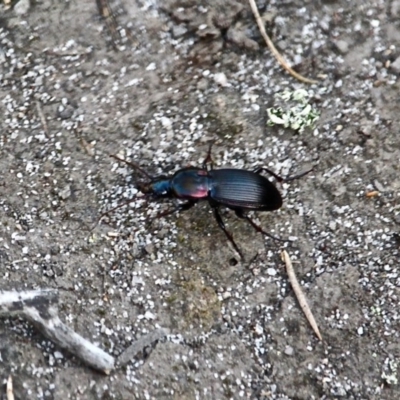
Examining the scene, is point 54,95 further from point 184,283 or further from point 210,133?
point 184,283

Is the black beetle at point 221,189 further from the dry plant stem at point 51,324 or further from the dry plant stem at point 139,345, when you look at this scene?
the dry plant stem at point 51,324

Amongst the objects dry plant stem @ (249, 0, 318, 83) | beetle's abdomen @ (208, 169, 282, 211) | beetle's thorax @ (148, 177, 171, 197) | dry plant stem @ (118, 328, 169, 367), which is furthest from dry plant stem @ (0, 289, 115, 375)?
dry plant stem @ (249, 0, 318, 83)

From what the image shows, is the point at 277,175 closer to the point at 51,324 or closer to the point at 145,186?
the point at 145,186

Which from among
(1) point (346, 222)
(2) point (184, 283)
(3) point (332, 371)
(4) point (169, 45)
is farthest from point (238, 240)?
(4) point (169, 45)

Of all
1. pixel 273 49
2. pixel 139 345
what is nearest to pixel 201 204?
pixel 139 345

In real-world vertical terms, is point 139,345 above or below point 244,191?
below

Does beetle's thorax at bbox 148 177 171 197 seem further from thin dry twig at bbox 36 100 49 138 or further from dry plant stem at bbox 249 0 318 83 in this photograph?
dry plant stem at bbox 249 0 318 83
